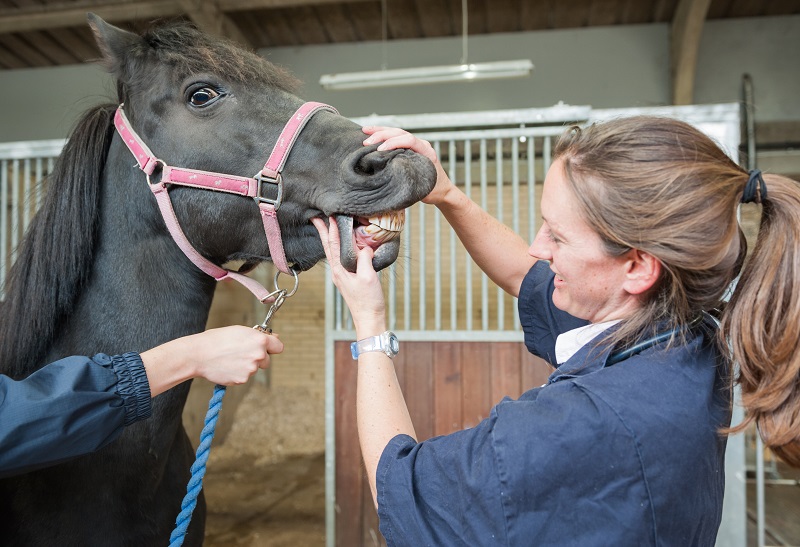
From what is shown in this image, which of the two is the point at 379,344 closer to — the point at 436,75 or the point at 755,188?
the point at 755,188

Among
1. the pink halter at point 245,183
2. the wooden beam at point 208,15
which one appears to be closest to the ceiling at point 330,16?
the wooden beam at point 208,15

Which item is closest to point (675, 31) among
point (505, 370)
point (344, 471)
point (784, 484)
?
point (784, 484)

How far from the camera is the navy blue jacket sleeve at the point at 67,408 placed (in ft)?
2.73

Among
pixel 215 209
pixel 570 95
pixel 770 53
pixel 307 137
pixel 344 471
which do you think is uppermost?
pixel 770 53

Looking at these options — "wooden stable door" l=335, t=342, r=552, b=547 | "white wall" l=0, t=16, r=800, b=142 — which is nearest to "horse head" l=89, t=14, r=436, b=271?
"wooden stable door" l=335, t=342, r=552, b=547

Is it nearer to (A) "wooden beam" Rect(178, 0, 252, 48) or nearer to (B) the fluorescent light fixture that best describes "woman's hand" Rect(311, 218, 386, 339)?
(B) the fluorescent light fixture

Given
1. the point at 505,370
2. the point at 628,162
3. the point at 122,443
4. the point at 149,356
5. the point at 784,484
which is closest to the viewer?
the point at 628,162

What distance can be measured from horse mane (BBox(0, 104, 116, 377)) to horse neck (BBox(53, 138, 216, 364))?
0.03 meters

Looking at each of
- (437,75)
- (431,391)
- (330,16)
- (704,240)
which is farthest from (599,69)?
(704,240)

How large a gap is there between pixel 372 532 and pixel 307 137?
232cm

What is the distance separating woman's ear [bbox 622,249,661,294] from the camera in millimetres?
854

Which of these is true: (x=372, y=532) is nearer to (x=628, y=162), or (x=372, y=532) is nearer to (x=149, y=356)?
(x=149, y=356)

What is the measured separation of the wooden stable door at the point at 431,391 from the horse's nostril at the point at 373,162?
182 cm

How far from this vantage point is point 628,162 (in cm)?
84
